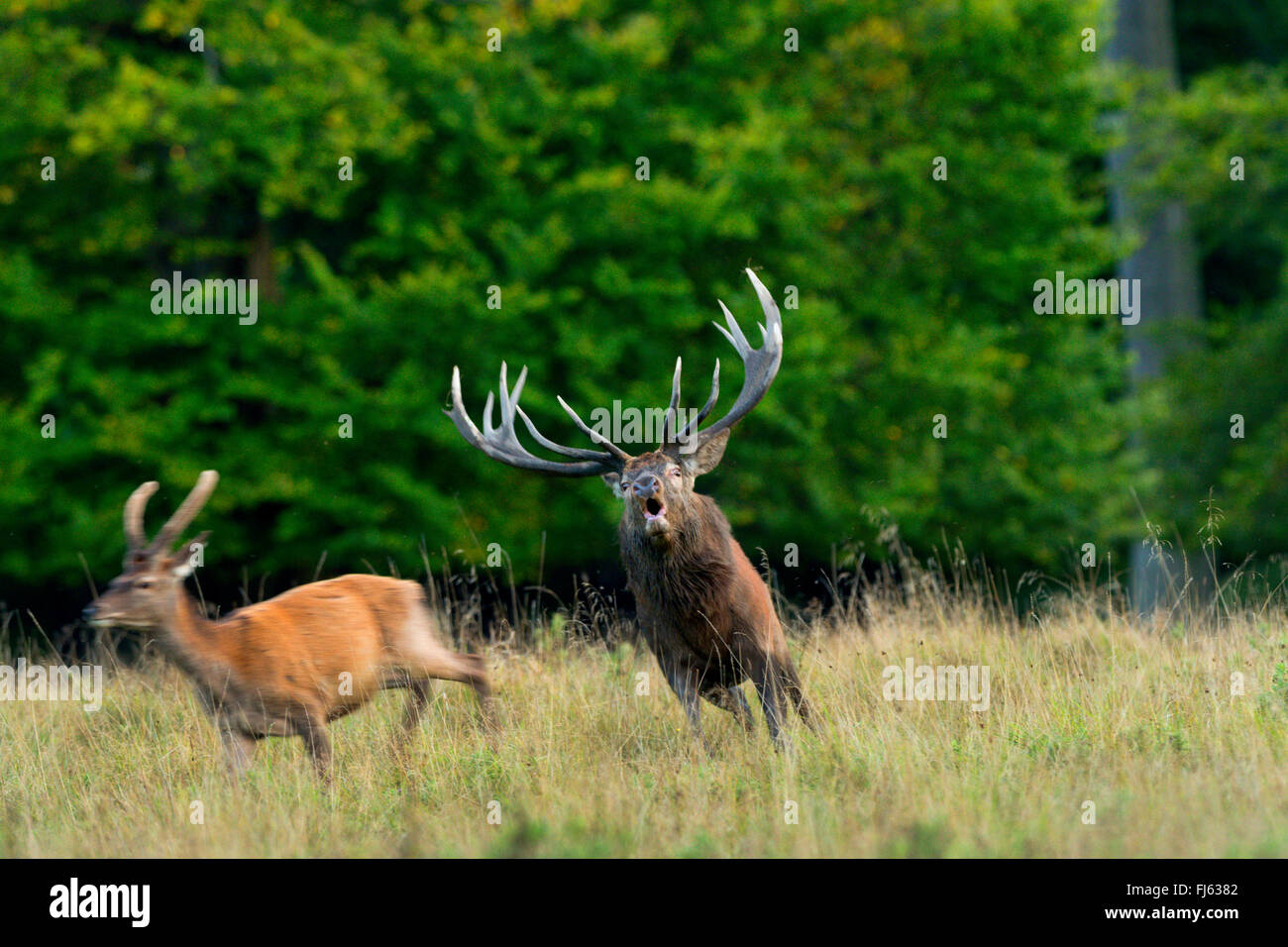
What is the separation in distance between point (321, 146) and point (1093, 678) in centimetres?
990

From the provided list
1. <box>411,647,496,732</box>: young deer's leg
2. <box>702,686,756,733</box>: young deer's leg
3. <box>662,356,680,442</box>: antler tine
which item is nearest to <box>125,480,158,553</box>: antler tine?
<box>411,647,496,732</box>: young deer's leg

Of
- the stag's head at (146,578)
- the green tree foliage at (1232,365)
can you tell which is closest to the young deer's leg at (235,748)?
the stag's head at (146,578)

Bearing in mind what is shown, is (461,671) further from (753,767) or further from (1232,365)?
(1232,365)

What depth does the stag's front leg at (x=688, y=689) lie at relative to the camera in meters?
6.73

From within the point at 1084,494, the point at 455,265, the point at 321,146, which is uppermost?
the point at 321,146

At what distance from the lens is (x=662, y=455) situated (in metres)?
6.97

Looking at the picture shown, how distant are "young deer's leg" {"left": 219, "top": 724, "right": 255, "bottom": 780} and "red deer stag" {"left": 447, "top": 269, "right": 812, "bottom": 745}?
1.87 metres

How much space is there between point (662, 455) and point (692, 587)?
0.64 m

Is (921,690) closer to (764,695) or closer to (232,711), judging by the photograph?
(764,695)

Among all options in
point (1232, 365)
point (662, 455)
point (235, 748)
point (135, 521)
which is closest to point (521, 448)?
point (662, 455)

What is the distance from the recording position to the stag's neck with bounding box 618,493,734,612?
6.80 meters

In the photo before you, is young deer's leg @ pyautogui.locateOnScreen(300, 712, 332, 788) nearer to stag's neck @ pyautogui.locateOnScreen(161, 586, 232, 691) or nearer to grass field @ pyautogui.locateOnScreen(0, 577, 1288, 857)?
grass field @ pyautogui.locateOnScreen(0, 577, 1288, 857)

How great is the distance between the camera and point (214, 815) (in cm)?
594
